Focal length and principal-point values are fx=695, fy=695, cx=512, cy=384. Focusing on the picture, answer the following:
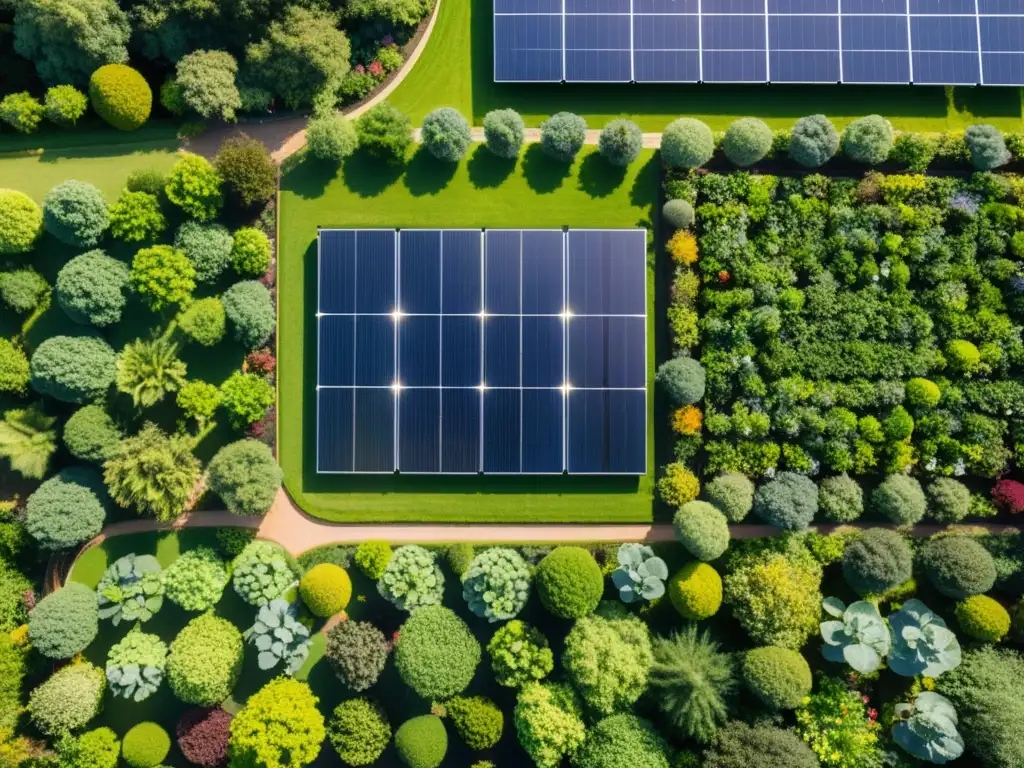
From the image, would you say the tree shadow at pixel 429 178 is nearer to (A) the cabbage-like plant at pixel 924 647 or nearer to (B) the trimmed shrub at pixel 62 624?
(B) the trimmed shrub at pixel 62 624

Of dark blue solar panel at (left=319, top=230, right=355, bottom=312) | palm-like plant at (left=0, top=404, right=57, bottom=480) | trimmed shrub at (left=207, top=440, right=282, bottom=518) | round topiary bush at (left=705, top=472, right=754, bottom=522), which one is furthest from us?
dark blue solar panel at (left=319, top=230, right=355, bottom=312)

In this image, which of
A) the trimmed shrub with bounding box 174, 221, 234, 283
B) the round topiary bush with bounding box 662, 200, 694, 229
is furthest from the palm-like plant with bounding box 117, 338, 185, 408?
the round topiary bush with bounding box 662, 200, 694, 229

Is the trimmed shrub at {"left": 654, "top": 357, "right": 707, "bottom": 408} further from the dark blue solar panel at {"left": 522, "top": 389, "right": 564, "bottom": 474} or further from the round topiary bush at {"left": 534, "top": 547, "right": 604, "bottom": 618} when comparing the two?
the round topiary bush at {"left": 534, "top": 547, "right": 604, "bottom": 618}

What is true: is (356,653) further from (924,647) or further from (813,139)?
(813,139)

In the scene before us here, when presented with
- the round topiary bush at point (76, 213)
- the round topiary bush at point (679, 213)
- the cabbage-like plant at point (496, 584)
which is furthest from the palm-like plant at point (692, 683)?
the round topiary bush at point (76, 213)

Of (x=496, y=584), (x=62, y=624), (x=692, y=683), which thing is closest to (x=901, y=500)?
(x=692, y=683)

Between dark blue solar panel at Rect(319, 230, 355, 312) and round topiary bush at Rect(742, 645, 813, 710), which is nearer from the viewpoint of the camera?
round topiary bush at Rect(742, 645, 813, 710)

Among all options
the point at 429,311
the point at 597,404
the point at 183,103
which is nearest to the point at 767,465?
the point at 597,404
